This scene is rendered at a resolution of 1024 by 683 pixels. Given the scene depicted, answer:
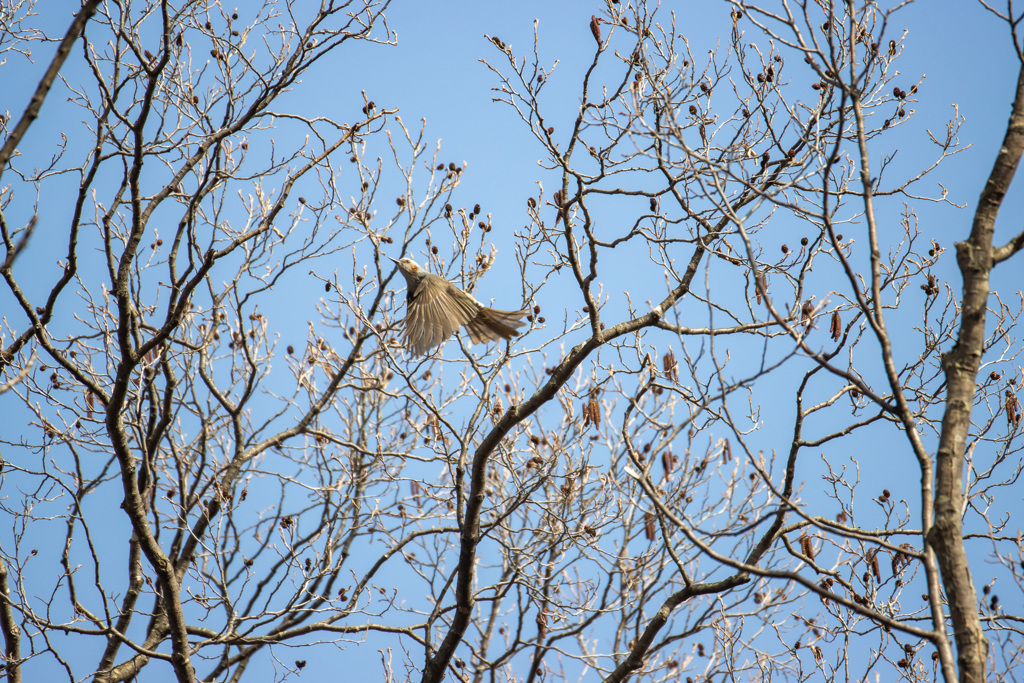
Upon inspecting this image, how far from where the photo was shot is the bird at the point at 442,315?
5.05 meters

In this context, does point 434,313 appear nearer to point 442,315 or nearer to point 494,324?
point 442,315

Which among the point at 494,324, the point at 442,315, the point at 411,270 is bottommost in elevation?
the point at 494,324

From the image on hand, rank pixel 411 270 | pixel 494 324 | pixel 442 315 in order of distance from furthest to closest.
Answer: pixel 411 270 < pixel 442 315 < pixel 494 324

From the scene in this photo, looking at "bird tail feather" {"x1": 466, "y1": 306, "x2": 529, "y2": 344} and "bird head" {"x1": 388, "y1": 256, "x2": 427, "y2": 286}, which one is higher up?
"bird head" {"x1": 388, "y1": 256, "x2": 427, "y2": 286}

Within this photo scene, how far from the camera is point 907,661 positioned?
431 cm

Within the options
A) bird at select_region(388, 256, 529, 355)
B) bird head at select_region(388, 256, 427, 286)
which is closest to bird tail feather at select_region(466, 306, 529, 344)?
bird at select_region(388, 256, 529, 355)

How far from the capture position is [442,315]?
17.3 ft

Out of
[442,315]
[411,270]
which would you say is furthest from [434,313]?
[411,270]

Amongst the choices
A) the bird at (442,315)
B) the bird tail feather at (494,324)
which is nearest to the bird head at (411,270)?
the bird at (442,315)

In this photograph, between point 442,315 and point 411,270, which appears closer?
point 442,315

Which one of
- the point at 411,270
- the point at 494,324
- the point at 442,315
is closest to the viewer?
the point at 494,324

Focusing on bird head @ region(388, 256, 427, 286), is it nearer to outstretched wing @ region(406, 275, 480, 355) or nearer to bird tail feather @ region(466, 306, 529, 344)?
outstretched wing @ region(406, 275, 480, 355)

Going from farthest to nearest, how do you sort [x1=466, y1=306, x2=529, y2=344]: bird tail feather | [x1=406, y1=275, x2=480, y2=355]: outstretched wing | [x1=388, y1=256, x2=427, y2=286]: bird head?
[x1=388, y1=256, x2=427, y2=286]: bird head
[x1=406, y1=275, x2=480, y2=355]: outstretched wing
[x1=466, y1=306, x2=529, y2=344]: bird tail feather

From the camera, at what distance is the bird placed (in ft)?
16.6
